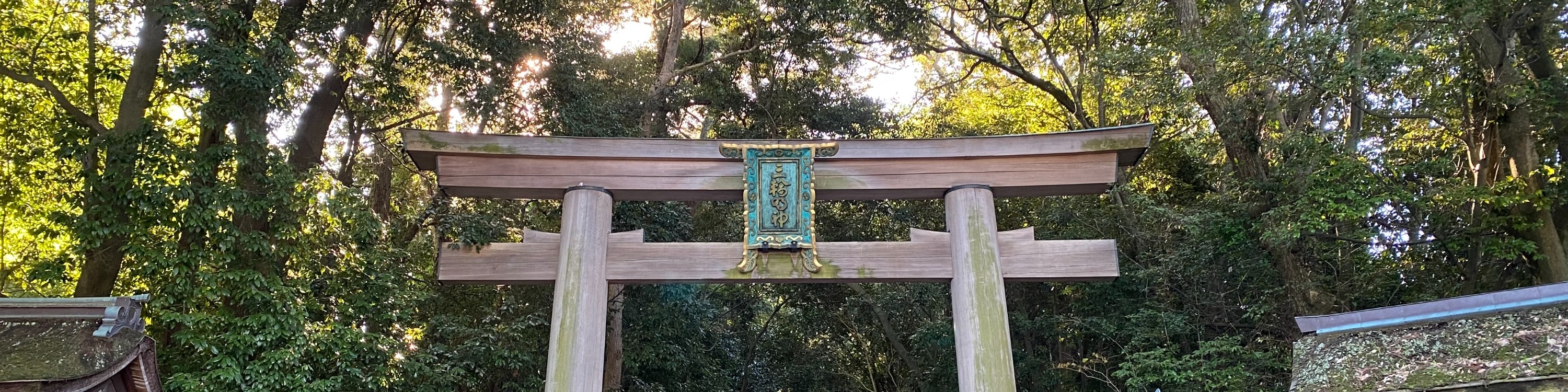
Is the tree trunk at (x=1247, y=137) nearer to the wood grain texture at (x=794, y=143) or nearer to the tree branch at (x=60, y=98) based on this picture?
the wood grain texture at (x=794, y=143)

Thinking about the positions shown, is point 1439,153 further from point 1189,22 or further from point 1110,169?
point 1110,169

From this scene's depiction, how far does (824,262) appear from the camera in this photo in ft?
14.5

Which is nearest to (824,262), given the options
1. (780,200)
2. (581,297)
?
(780,200)

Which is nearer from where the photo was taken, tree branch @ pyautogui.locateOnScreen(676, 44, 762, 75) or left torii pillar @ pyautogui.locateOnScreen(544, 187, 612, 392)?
left torii pillar @ pyautogui.locateOnScreen(544, 187, 612, 392)

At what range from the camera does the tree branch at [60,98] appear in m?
5.98

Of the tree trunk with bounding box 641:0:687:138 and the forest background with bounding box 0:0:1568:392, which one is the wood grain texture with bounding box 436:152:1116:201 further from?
the tree trunk with bounding box 641:0:687:138

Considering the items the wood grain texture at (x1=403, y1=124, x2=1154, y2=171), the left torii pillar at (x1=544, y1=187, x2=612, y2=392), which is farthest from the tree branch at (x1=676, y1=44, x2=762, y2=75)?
the left torii pillar at (x1=544, y1=187, x2=612, y2=392)

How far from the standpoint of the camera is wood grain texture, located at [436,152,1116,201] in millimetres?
4512

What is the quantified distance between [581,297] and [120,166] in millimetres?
3715

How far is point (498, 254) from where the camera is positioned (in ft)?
14.8

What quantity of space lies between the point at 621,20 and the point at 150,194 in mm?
5701

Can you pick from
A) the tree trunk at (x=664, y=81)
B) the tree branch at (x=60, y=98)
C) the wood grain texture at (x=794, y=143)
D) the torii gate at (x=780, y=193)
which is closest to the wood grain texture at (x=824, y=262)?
the torii gate at (x=780, y=193)

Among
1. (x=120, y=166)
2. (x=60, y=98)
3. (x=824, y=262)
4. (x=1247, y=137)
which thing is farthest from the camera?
(x=1247, y=137)

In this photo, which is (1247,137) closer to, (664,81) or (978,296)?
(978,296)
